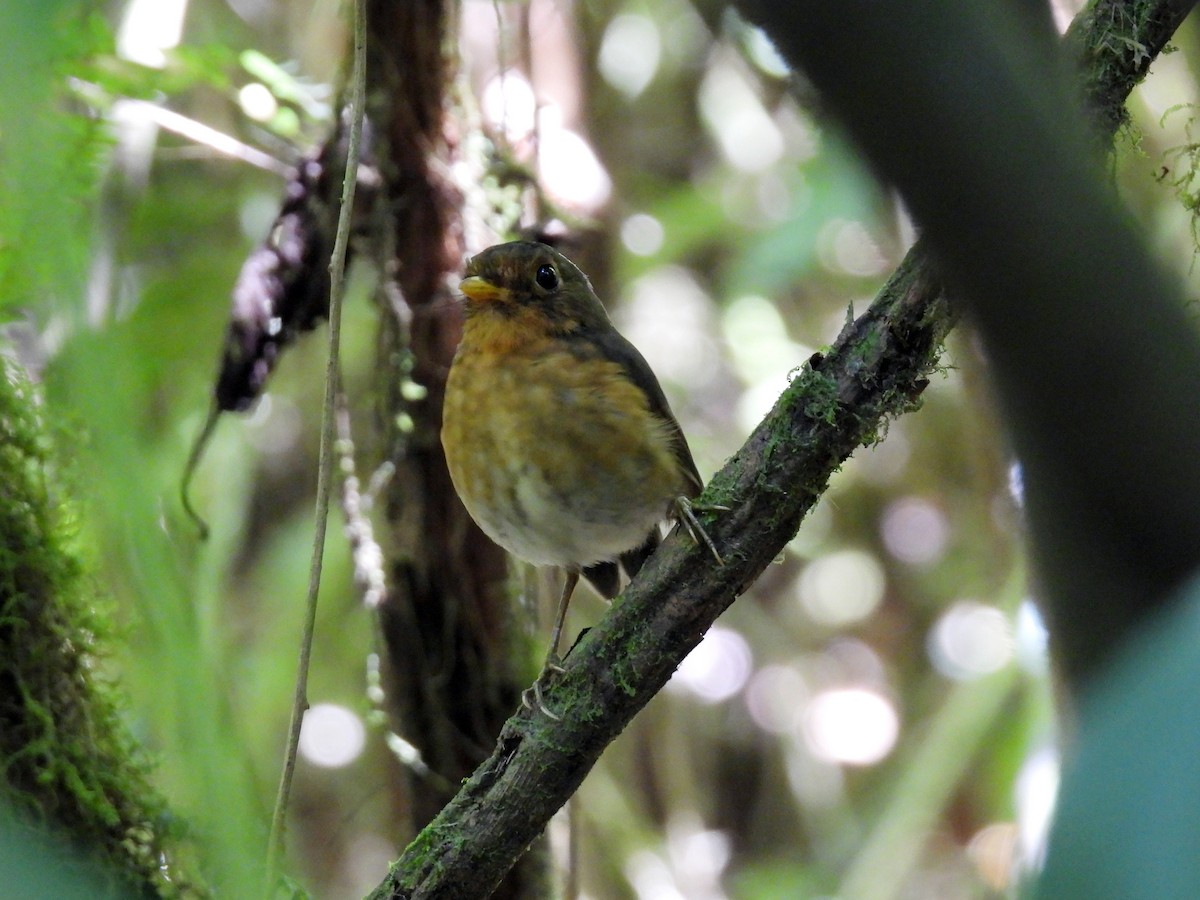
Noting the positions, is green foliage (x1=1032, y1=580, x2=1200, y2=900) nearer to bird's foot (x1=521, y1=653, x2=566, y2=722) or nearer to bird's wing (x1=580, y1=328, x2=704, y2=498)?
bird's foot (x1=521, y1=653, x2=566, y2=722)

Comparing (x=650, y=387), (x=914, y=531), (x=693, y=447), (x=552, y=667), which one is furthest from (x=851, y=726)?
(x=552, y=667)

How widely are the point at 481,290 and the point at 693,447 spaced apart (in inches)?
82.9

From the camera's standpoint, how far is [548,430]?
9.42 feet

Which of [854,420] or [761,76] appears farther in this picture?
[761,76]

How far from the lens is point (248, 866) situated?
757mm

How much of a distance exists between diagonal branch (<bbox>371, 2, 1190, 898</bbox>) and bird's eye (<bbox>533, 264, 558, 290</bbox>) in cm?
123

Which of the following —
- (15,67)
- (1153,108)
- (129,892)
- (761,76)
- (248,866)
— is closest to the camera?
(15,67)

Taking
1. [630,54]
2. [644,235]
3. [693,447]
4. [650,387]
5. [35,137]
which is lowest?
[35,137]

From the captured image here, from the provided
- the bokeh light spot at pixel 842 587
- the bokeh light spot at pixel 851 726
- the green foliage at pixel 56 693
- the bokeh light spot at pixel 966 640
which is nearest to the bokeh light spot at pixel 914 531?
the bokeh light spot at pixel 842 587

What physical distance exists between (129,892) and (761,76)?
3520 millimetres

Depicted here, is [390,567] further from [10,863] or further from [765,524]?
[10,863]

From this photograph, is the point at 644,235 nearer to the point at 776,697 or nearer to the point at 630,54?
the point at 630,54

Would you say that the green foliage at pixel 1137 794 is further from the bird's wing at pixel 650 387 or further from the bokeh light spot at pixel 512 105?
the bokeh light spot at pixel 512 105

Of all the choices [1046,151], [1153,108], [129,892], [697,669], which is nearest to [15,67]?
[1046,151]
